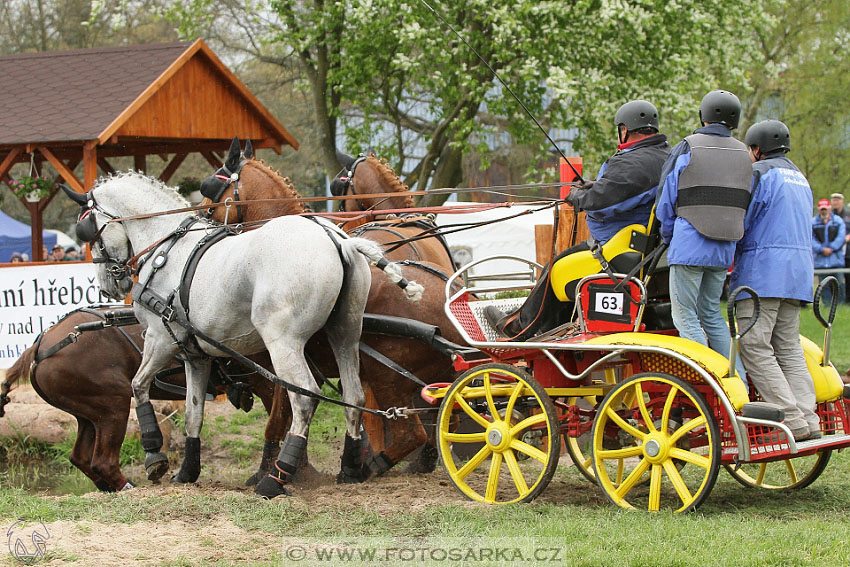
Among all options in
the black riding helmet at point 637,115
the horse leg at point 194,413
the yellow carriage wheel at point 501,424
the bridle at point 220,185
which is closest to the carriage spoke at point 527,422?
the yellow carriage wheel at point 501,424

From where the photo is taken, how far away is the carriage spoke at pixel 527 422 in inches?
215

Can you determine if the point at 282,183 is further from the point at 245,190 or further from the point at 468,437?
the point at 468,437

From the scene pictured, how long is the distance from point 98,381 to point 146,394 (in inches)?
39.2

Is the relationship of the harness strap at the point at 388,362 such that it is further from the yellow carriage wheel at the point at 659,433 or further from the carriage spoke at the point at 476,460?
the yellow carriage wheel at the point at 659,433

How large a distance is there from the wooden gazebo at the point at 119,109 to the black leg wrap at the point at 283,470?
21.5 feet

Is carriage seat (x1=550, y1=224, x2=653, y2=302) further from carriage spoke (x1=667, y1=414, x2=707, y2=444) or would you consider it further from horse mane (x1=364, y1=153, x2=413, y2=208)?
horse mane (x1=364, y1=153, x2=413, y2=208)

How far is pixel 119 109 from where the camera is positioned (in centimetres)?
1198

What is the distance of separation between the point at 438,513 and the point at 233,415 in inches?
227

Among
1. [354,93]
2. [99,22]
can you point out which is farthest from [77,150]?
[99,22]

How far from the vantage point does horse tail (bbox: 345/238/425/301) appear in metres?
6.12

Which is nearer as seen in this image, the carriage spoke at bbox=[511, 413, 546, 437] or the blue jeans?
the blue jeans

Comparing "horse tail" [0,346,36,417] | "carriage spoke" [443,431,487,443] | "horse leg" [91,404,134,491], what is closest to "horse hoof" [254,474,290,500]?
"carriage spoke" [443,431,487,443]

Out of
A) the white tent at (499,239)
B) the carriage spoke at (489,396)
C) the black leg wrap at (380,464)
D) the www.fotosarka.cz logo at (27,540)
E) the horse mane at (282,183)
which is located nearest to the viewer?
the www.fotosarka.cz logo at (27,540)

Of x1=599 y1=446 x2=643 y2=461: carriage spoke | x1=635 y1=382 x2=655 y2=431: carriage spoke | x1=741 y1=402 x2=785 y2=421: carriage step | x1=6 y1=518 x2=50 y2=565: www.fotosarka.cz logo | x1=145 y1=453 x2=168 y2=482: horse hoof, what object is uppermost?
x1=741 y1=402 x2=785 y2=421: carriage step
